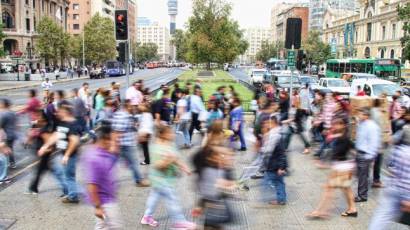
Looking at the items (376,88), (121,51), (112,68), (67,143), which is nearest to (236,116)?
(67,143)

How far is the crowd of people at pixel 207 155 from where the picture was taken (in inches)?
211

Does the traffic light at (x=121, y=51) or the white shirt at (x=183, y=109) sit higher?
the traffic light at (x=121, y=51)

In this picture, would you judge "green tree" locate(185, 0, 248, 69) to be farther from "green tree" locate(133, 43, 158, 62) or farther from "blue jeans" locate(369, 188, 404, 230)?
"green tree" locate(133, 43, 158, 62)

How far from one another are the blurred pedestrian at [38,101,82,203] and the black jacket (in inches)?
131

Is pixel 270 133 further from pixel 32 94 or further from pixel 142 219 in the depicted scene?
pixel 32 94

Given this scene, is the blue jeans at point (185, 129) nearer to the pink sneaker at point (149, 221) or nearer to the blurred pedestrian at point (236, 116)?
the blurred pedestrian at point (236, 116)

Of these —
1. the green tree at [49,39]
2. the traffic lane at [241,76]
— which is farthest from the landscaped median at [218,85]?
the green tree at [49,39]

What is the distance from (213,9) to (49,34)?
77.9 ft

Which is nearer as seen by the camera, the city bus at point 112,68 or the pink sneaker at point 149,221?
the pink sneaker at point 149,221

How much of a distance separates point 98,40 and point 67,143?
6569 centimetres

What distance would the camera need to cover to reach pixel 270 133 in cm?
746

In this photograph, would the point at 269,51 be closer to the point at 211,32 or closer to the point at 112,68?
the point at 211,32

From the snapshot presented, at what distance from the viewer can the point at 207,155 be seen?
5.38m

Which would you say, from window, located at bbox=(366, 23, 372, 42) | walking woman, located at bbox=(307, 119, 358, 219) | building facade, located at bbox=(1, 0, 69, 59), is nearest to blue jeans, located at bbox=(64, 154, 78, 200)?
walking woman, located at bbox=(307, 119, 358, 219)
